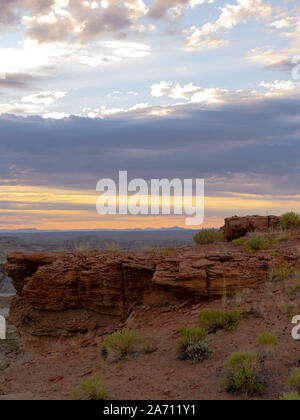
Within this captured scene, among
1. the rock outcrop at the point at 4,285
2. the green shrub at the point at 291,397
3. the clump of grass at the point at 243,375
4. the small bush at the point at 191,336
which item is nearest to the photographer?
A: the green shrub at the point at 291,397

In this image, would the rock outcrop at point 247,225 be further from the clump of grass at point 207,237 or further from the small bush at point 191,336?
the small bush at point 191,336

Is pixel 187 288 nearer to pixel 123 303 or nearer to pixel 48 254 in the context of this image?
pixel 123 303

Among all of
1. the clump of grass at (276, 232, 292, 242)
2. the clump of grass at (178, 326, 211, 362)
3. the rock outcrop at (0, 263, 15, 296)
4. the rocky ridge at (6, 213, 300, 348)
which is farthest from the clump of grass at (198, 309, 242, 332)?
the rock outcrop at (0, 263, 15, 296)

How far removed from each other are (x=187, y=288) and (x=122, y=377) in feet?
12.7

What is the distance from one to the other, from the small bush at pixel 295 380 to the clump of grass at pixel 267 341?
120 centimetres

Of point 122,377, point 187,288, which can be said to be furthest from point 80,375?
point 187,288

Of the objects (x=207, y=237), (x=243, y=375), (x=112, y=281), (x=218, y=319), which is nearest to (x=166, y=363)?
(x=218, y=319)

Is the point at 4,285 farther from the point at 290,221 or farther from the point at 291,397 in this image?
the point at 291,397

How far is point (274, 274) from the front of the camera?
13.5 metres

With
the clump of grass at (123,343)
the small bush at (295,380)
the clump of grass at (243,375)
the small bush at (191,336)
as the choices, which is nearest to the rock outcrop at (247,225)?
the small bush at (191,336)

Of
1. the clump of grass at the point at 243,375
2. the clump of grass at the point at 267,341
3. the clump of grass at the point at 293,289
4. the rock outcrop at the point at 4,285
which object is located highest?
the clump of grass at the point at 293,289

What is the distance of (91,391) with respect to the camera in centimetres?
899

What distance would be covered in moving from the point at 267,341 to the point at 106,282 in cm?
642

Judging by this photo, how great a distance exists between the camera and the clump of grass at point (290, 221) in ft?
61.0
